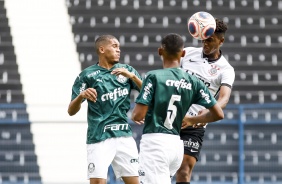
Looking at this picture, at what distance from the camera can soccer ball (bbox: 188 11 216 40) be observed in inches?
269

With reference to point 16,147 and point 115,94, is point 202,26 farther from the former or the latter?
point 16,147

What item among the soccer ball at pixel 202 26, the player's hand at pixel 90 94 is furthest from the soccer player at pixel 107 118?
the soccer ball at pixel 202 26

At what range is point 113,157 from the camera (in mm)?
6848

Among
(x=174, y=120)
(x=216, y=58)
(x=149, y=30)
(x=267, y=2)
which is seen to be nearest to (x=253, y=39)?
(x=267, y=2)

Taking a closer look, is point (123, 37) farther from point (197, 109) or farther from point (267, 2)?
point (197, 109)

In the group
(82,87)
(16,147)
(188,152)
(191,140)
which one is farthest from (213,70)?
(16,147)

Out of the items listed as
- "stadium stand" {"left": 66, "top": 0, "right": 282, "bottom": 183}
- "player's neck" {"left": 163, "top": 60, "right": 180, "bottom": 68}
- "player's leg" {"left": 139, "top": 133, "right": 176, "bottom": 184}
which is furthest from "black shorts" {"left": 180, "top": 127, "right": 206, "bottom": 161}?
"stadium stand" {"left": 66, "top": 0, "right": 282, "bottom": 183}

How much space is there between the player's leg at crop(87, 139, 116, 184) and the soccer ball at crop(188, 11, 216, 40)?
1180 mm

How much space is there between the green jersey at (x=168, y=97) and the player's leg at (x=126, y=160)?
103 cm

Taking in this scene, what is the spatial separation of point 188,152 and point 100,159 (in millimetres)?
831

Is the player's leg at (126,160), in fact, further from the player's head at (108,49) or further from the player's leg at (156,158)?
the player's leg at (156,158)

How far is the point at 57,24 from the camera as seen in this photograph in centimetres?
1362

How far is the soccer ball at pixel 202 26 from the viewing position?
6.83m

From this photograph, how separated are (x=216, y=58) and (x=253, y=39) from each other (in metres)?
6.27
